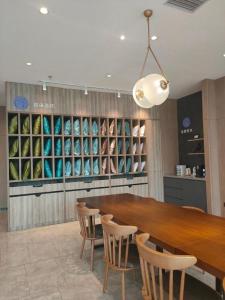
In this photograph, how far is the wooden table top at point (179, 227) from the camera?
1523mm

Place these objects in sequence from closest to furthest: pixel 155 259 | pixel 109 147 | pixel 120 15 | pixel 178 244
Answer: pixel 155 259 → pixel 178 244 → pixel 120 15 → pixel 109 147

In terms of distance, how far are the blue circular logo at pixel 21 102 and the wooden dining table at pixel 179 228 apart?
105 inches

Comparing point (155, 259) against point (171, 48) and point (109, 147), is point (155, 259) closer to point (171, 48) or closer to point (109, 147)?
point (171, 48)

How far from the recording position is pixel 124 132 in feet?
19.6

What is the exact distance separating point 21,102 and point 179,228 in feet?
13.2

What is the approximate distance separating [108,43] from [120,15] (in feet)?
2.18

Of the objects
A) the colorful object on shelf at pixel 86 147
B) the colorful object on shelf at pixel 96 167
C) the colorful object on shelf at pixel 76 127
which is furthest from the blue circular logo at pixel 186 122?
the colorful object on shelf at pixel 76 127

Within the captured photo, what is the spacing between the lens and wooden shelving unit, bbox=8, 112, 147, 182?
4.90m

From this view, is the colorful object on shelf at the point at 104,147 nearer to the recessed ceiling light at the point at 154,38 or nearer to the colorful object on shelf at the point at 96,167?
the colorful object on shelf at the point at 96,167

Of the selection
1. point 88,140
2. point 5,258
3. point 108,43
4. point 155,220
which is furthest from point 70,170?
point 155,220

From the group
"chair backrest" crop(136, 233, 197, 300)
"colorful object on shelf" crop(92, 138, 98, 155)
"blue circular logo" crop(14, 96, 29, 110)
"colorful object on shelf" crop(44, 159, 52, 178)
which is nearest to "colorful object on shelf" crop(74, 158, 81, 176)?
"colorful object on shelf" crop(92, 138, 98, 155)

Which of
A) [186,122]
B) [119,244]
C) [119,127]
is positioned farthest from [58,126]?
[119,244]

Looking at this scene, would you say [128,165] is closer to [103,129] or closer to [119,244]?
[103,129]

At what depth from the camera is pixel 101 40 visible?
3287 millimetres
